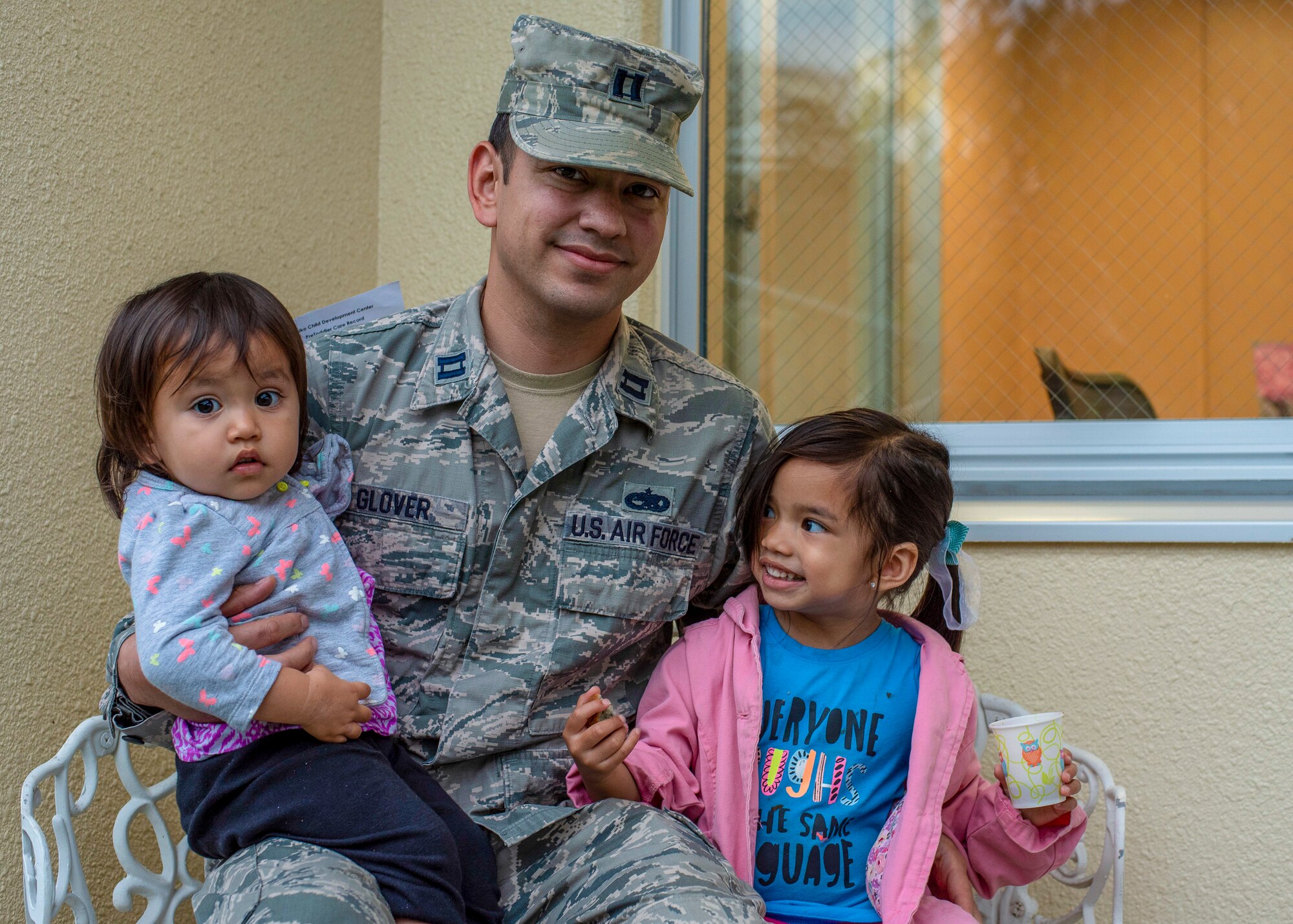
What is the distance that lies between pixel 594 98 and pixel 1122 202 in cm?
131

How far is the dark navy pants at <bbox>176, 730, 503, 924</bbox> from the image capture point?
1.44 meters

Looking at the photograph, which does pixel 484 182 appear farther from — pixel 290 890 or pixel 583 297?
pixel 290 890

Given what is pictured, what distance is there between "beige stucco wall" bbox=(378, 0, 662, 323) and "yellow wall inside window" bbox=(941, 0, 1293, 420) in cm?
76

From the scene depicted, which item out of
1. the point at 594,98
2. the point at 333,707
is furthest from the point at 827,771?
the point at 594,98

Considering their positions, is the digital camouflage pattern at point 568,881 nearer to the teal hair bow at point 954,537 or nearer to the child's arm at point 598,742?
the child's arm at point 598,742

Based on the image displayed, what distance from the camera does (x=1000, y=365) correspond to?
2496 mm

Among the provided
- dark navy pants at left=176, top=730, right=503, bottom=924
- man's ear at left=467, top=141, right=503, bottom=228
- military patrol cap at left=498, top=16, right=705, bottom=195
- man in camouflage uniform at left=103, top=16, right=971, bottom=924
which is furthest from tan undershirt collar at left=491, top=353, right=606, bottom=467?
dark navy pants at left=176, top=730, right=503, bottom=924

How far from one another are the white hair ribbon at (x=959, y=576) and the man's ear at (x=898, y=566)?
8 cm

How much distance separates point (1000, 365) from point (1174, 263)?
1.39 feet

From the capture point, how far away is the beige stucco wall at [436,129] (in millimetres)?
2625

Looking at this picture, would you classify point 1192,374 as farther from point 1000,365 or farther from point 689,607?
point 689,607

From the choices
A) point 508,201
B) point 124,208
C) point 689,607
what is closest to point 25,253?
point 124,208

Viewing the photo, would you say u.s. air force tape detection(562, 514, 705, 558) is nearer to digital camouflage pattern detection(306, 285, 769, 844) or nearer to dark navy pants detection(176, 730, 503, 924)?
digital camouflage pattern detection(306, 285, 769, 844)

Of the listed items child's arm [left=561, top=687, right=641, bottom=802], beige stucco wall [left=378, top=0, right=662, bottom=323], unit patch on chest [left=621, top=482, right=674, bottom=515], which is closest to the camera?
child's arm [left=561, top=687, right=641, bottom=802]
